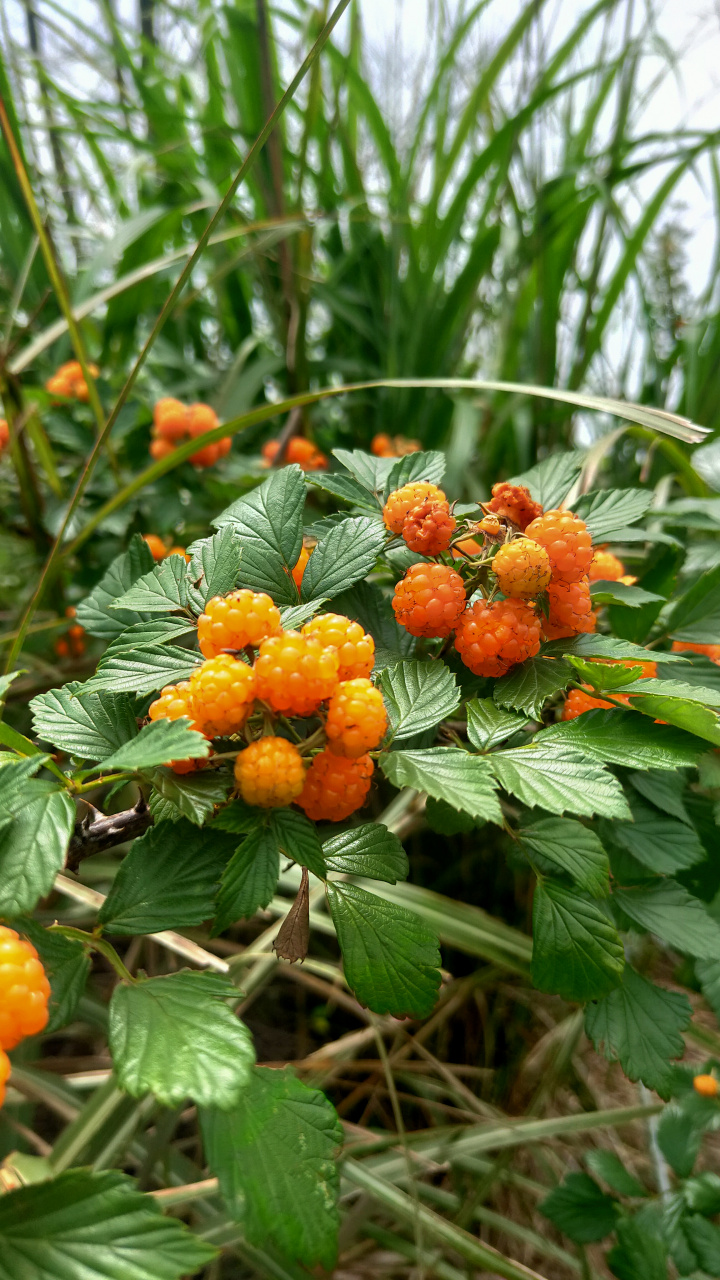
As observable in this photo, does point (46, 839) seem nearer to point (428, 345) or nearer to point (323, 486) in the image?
point (323, 486)

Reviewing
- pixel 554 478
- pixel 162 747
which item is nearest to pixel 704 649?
pixel 554 478

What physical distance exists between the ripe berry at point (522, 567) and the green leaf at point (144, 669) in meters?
0.13

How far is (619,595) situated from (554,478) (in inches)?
3.1

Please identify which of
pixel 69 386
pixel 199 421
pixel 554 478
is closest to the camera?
pixel 554 478

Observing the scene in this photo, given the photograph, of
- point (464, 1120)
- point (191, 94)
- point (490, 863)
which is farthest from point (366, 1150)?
point (191, 94)

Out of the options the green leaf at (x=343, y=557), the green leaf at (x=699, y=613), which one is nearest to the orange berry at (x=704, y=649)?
the green leaf at (x=699, y=613)

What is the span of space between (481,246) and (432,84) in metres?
0.31

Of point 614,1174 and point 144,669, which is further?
point 614,1174

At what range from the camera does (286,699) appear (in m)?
0.25

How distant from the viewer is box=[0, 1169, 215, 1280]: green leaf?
222 millimetres

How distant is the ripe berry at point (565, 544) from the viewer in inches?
12.5

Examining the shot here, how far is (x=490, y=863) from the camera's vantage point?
93cm

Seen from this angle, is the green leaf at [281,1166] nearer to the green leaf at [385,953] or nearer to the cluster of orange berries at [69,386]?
the green leaf at [385,953]

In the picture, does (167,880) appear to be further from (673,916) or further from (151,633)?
(673,916)
